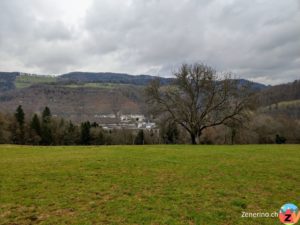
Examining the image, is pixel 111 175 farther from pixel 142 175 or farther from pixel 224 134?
pixel 224 134

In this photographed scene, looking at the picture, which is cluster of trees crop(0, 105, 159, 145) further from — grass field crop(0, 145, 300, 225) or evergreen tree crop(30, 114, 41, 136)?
grass field crop(0, 145, 300, 225)

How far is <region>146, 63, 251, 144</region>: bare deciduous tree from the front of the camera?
106 feet

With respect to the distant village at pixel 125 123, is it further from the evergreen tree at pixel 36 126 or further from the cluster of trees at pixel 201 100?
the cluster of trees at pixel 201 100

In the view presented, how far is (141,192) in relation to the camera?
9227 mm

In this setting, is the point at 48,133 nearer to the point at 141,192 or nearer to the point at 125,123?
the point at 141,192

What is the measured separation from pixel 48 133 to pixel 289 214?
5599cm

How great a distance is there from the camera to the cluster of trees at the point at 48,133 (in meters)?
52.8

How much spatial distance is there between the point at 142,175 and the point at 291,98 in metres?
146

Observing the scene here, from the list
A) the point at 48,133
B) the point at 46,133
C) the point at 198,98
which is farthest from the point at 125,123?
A: the point at 198,98

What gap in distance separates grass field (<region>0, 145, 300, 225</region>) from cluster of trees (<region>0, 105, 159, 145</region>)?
140ft

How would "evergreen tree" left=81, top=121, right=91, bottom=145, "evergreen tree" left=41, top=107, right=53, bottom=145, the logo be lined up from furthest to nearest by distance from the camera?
"evergreen tree" left=81, top=121, right=91, bottom=145 < "evergreen tree" left=41, top=107, right=53, bottom=145 < the logo

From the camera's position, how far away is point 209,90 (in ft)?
108

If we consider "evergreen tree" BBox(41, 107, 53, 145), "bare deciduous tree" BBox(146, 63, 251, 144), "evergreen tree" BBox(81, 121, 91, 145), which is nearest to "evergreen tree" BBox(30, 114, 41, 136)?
"evergreen tree" BBox(41, 107, 53, 145)

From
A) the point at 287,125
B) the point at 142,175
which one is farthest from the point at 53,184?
the point at 287,125
